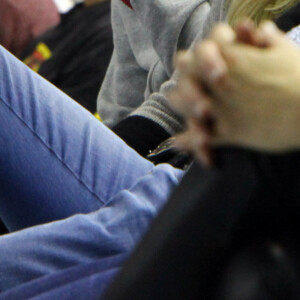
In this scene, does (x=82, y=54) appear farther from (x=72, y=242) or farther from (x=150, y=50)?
(x=72, y=242)

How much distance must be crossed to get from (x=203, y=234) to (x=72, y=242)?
8.1 inches

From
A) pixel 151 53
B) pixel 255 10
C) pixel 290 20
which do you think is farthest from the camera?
pixel 151 53

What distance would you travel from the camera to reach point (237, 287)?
1.03 ft

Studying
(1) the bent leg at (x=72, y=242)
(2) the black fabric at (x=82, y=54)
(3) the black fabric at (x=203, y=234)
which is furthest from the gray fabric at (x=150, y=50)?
(3) the black fabric at (x=203, y=234)

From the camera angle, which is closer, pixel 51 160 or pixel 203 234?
pixel 203 234

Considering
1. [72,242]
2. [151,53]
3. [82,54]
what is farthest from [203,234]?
[82,54]

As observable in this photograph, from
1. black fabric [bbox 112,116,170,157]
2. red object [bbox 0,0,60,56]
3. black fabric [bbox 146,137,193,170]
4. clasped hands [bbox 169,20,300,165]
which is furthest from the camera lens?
red object [bbox 0,0,60,56]

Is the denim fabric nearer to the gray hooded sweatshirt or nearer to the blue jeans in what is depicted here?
the blue jeans

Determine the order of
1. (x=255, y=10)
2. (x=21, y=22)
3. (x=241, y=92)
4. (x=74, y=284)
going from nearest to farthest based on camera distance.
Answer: (x=241, y=92) < (x=74, y=284) < (x=255, y=10) < (x=21, y=22)

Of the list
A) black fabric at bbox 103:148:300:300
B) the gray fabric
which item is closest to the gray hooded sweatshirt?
the gray fabric

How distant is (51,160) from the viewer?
1.98ft

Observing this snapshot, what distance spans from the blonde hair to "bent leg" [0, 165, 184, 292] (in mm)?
276

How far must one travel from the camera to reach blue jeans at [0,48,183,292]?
0.51 metres

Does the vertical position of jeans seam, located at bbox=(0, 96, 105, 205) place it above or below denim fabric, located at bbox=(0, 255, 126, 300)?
above
